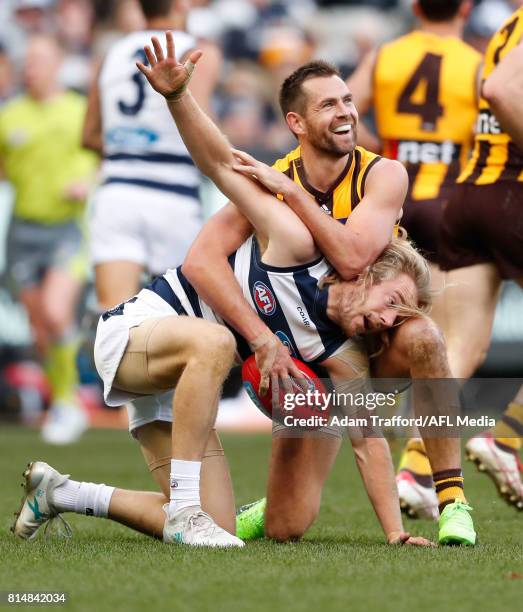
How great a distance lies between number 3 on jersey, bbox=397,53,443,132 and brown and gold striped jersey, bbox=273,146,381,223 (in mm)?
2359

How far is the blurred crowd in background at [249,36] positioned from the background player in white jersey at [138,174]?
17.5 feet

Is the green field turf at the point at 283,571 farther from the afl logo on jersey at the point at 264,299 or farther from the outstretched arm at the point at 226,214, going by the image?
the afl logo on jersey at the point at 264,299

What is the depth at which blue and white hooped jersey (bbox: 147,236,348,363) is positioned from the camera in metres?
4.59

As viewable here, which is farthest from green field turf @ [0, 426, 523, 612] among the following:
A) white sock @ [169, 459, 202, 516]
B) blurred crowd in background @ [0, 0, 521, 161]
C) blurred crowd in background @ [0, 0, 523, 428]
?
blurred crowd in background @ [0, 0, 521, 161]

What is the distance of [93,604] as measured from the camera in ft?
11.3

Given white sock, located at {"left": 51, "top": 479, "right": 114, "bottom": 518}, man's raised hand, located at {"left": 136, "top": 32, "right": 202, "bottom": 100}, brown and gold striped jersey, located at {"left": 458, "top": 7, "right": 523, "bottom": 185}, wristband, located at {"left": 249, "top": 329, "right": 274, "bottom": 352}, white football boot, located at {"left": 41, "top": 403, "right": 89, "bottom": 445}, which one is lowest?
white football boot, located at {"left": 41, "top": 403, "right": 89, "bottom": 445}

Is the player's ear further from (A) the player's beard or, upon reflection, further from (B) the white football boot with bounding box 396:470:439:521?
(B) the white football boot with bounding box 396:470:439:521

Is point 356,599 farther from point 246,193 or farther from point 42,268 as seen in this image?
point 42,268

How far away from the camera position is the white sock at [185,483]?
14.7 feet

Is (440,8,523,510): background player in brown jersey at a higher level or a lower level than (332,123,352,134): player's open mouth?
lower

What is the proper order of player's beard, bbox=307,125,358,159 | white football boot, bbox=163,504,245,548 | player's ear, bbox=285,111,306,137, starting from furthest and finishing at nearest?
1. player's ear, bbox=285,111,306,137
2. player's beard, bbox=307,125,358,159
3. white football boot, bbox=163,504,245,548

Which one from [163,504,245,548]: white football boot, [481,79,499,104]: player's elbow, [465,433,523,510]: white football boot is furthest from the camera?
[465,433,523,510]: white football boot

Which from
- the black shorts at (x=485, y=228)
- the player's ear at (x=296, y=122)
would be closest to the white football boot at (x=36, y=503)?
the player's ear at (x=296, y=122)

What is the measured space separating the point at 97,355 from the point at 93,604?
1506 millimetres
